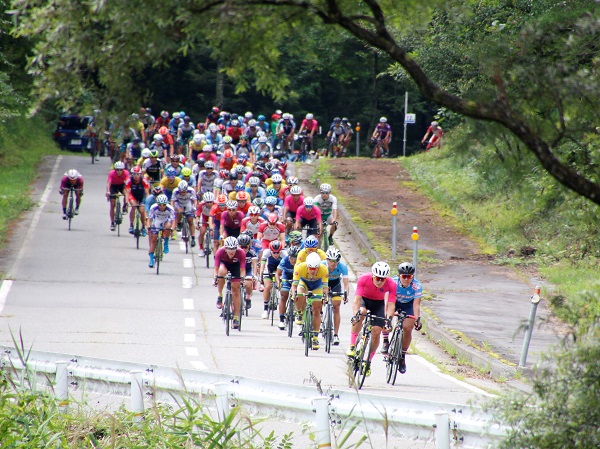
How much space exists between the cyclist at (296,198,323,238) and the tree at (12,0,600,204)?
52.2 ft

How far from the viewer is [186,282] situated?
2425cm

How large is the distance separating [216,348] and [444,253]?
39.8ft

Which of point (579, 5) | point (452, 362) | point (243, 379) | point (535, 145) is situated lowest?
point (452, 362)

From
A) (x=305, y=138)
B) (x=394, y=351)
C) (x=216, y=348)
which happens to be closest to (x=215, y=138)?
Answer: (x=305, y=138)

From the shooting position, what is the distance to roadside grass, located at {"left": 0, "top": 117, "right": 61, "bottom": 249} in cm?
3238

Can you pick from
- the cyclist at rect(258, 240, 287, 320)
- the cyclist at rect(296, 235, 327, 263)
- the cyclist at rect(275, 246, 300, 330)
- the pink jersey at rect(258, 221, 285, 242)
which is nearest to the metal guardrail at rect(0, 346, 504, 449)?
the cyclist at rect(296, 235, 327, 263)

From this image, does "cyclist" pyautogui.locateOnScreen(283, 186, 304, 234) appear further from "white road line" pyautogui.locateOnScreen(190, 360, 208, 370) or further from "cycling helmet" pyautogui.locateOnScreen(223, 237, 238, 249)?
"white road line" pyautogui.locateOnScreen(190, 360, 208, 370)

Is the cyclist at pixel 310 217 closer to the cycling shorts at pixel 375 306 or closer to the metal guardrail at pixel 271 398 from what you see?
the cycling shorts at pixel 375 306

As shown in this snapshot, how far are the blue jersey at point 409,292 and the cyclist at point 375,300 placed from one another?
0.79 ft

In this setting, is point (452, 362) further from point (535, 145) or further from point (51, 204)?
point (51, 204)

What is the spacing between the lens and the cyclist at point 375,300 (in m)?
14.9

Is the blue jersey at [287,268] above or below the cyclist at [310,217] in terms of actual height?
below

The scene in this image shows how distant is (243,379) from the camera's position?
8844mm

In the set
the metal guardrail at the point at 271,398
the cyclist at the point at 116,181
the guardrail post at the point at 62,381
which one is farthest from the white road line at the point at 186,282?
the guardrail post at the point at 62,381
